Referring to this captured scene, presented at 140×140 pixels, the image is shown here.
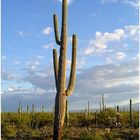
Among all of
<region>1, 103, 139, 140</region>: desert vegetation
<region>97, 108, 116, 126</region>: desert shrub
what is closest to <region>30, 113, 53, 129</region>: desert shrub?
<region>1, 103, 139, 140</region>: desert vegetation

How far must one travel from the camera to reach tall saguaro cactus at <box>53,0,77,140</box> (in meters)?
15.7

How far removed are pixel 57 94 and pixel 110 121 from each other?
734 centimetres

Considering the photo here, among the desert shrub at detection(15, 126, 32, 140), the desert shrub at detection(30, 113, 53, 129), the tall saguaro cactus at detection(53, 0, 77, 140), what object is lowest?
the desert shrub at detection(15, 126, 32, 140)

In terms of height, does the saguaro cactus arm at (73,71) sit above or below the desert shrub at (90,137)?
above

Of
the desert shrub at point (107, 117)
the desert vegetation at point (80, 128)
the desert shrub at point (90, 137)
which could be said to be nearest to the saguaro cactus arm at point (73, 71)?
the desert shrub at point (90, 137)

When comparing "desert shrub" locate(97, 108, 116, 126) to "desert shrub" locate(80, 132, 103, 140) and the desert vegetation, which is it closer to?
the desert vegetation

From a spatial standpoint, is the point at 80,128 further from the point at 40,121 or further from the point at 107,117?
the point at 40,121

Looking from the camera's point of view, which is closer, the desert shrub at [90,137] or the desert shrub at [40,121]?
the desert shrub at [90,137]

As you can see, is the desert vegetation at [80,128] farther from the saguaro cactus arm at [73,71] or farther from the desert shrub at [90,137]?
the saguaro cactus arm at [73,71]

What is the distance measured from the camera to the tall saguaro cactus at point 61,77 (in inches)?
618

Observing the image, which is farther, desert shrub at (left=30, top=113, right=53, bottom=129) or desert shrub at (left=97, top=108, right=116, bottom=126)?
desert shrub at (left=30, top=113, right=53, bottom=129)

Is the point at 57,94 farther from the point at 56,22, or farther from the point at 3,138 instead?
the point at 3,138

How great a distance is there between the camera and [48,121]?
78.2ft

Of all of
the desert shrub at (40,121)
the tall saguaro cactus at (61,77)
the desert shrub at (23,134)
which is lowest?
the desert shrub at (23,134)
